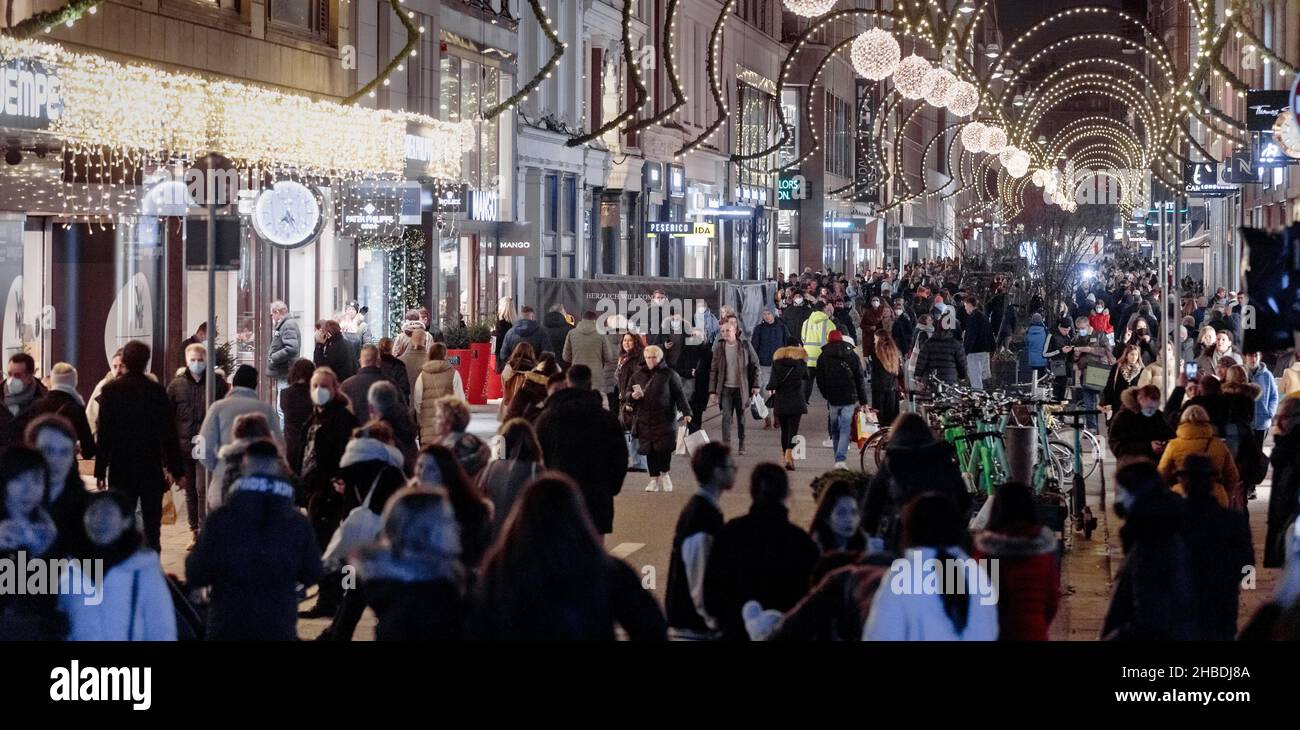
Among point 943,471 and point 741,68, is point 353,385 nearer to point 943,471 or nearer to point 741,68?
point 943,471

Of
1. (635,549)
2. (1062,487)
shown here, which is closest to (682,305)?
(1062,487)

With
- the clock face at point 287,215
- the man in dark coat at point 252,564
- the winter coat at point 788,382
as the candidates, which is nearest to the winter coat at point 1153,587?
the man in dark coat at point 252,564

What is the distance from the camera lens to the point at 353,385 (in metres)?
17.1

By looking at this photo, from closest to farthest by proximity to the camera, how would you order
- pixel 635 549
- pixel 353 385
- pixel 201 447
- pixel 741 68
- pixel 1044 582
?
pixel 1044 582 → pixel 201 447 → pixel 635 549 → pixel 353 385 → pixel 741 68

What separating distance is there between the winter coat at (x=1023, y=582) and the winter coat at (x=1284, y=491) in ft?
19.2

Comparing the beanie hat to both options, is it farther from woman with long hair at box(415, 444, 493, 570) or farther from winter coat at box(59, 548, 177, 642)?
winter coat at box(59, 548, 177, 642)

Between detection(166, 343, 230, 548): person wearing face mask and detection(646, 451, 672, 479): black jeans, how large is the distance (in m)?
4.93

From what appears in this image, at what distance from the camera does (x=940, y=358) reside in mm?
25500

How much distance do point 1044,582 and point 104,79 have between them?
54.7 feet

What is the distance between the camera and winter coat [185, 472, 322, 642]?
828 cm

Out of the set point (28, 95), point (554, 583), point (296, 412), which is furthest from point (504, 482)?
point (28, 95)

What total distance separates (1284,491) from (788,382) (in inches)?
359

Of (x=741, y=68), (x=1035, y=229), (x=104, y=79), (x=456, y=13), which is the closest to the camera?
(x=104, y=79)

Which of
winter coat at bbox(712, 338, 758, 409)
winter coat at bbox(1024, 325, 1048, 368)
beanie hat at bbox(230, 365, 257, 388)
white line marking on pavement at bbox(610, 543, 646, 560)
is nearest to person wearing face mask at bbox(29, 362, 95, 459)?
beanie hat at bbox(230, 365, 257, 388)
